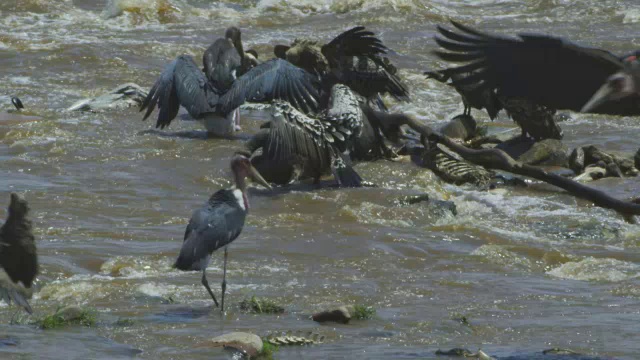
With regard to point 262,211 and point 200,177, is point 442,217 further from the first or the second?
point 200,177

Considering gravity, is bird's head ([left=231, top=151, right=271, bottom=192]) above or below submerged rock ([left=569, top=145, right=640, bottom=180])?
above

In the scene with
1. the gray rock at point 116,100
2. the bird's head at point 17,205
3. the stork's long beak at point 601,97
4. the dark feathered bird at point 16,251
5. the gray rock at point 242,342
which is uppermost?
the stork's long beak at point 601,97

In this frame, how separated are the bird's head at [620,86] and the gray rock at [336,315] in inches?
67.0

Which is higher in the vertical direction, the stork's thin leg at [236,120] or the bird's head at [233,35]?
the bird's head at [233,35]

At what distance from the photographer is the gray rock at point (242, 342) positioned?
6.48 meters

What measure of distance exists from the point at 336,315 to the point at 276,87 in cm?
595

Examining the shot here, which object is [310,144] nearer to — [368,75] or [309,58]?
[368,75]

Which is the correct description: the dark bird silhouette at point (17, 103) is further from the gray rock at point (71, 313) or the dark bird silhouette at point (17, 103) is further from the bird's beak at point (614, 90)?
the bird's beak at point (614, 90)

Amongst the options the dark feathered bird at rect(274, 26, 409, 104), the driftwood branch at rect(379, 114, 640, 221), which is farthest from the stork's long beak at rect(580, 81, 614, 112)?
the dark feathered bird at rect(274, 26, 409, 104)

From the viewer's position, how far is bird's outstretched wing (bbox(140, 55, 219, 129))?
13562 mm

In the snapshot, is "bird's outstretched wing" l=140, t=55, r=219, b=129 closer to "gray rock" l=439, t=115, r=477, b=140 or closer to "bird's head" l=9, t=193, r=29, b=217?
"gray rock" l=439, t=115, r=477, b=140

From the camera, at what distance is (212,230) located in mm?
7934

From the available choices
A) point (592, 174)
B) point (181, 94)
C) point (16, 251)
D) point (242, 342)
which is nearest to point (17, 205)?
point (16, 251)

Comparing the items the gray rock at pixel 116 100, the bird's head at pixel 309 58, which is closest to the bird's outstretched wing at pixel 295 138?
the bird's head at pixel 309 58
